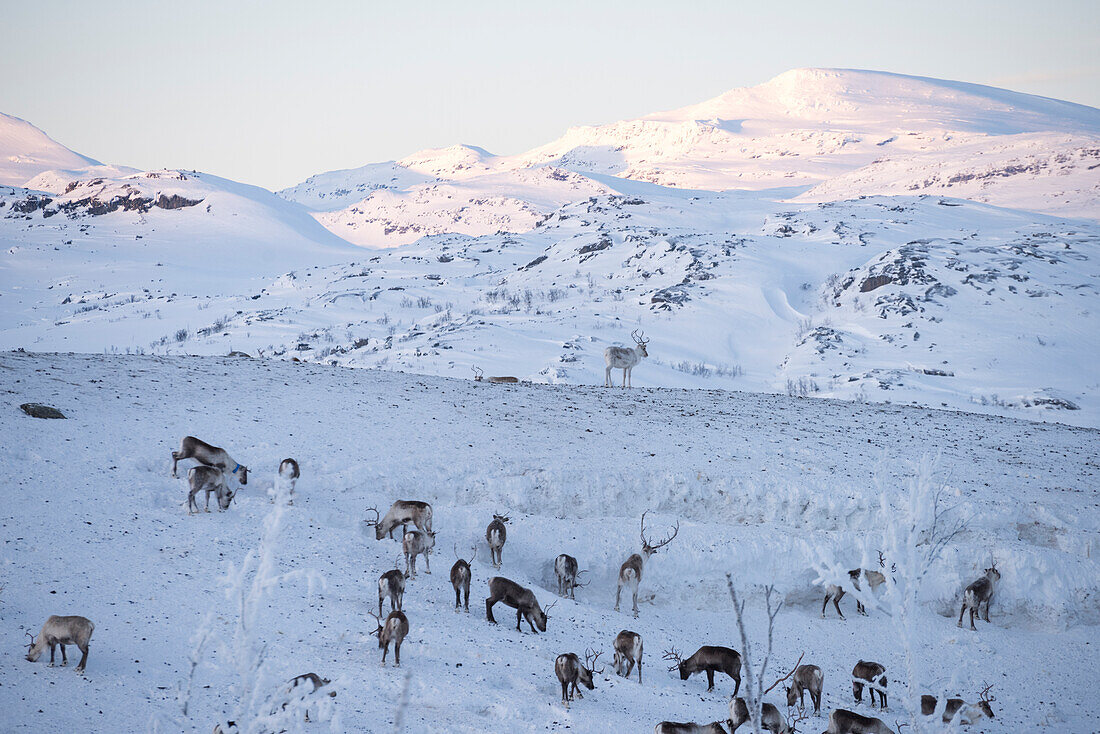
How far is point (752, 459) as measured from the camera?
64.6ft

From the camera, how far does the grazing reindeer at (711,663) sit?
12070 millimetres

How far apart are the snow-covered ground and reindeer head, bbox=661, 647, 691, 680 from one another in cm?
18

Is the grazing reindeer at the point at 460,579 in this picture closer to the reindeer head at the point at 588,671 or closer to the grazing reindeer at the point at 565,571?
the reindeer head at the point at 588,671

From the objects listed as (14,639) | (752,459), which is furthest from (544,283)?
(14,639)

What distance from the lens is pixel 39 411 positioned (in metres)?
17.5

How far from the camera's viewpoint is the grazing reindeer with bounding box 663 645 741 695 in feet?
39.6

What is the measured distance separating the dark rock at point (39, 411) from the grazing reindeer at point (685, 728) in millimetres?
15210

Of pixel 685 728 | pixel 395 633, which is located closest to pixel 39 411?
pixel 395 633

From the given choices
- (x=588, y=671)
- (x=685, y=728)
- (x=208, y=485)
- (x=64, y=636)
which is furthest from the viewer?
(x=208, y=485)

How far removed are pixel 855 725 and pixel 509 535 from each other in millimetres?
7633

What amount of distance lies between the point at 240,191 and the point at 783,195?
115 m

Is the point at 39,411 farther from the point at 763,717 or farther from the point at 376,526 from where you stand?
the point at 763,717

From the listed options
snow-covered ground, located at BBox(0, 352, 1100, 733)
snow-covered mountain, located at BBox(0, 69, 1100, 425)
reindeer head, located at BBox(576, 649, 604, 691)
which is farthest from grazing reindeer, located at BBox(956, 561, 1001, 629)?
snow-covered mountain, located at BBox(0, 69, 1100, 425)

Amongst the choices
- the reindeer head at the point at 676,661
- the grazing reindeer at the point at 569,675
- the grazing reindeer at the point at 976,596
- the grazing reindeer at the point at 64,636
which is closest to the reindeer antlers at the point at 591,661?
the grazing reindeer at the point at 569,675
